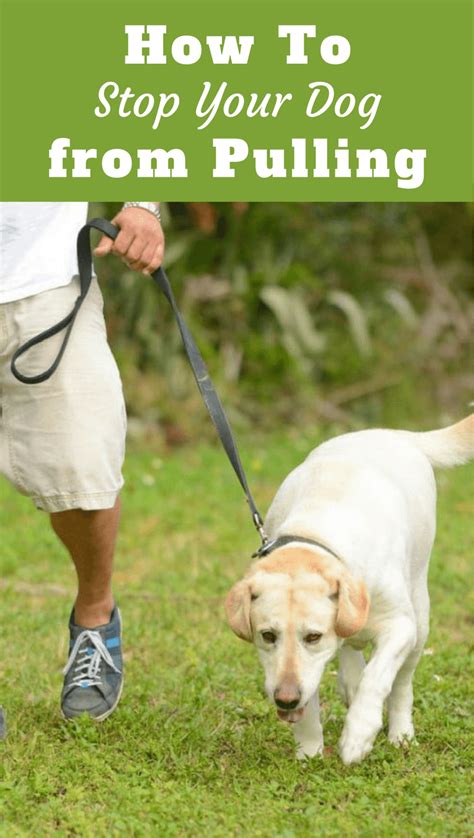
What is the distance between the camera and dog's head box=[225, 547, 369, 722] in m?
3.60

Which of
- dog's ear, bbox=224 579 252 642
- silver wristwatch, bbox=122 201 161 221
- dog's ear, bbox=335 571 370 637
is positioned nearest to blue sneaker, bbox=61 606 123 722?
dog's ear, bbox=224 579 252 642

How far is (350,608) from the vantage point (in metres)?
3.64

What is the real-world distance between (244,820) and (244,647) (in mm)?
1816

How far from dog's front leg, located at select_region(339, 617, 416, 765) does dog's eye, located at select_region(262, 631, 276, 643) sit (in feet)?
1.05

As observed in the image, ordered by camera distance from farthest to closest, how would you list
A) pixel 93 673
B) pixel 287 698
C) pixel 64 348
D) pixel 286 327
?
pixel 286 327 < pixel 93 673 < pixel 64 348 < pixel 287 698

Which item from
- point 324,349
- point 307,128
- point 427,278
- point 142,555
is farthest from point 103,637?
point 427,278

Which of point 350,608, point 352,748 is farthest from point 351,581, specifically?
point 352,748

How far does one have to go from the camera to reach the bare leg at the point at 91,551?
421 centimetres

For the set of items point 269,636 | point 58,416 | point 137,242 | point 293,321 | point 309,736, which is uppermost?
point 137,242

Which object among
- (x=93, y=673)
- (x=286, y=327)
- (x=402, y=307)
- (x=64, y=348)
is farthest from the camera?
(x=402, y=307)

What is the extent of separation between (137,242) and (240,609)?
1190 mm

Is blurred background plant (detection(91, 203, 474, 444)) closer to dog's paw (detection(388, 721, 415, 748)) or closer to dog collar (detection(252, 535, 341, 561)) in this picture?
dog's paw (detection(388, 721, 415, 748))

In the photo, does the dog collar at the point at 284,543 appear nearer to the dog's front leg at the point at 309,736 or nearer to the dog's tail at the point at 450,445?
the dog's front leg at the point at 309,736

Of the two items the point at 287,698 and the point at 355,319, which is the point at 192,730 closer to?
the point at 287,698
